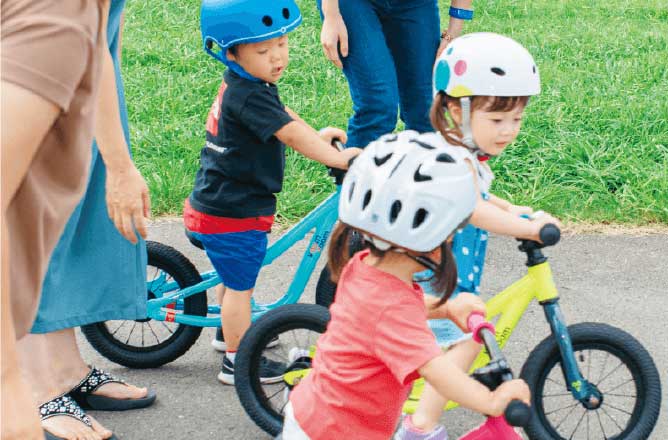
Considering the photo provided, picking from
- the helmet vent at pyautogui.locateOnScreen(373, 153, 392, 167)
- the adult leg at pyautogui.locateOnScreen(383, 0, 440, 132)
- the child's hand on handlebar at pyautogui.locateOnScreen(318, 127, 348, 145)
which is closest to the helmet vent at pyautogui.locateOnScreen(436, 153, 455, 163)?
the helmet vent at pyautogui.locateOnScreen(373, 153, 392, 167)

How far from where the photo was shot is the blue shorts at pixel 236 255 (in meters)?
3.65

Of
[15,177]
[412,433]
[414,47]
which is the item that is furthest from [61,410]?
[414,47]

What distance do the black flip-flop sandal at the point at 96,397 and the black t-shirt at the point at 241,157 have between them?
2.23 feet

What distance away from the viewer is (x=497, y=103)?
126 inches

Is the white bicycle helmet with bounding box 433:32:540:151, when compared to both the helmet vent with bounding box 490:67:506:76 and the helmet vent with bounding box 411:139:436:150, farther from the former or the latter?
the helmet vent with bounding box 411:139:436:150

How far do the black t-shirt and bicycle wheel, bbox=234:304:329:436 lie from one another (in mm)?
462

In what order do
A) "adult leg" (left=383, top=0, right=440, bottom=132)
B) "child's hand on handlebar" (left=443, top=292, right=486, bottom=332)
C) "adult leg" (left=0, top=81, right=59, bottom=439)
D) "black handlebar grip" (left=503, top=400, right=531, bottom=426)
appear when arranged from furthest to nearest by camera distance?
1. "adult leg" (left=383, top=0, right=440, bottom=132)
2. "child's hand on handlebar" (left=443, top=292, right=486, bottom=332)
3. "black handlebar grip" (left=503, top=400, right=531, bottom=426)
4. "adult leg" (left=0, top=81, right=59, bottom=439)

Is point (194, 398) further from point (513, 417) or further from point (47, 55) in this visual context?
point (47, 55)

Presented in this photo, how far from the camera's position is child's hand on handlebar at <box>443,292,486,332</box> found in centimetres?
263

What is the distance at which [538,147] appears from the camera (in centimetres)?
599

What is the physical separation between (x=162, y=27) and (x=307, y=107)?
2603mm

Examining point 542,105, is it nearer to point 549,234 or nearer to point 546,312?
point 546,312

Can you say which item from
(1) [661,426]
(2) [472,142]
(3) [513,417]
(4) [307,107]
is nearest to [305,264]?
(2) [472,142]

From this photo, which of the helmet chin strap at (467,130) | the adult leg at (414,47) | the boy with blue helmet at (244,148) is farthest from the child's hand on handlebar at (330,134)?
the adult leg at (414,47)
